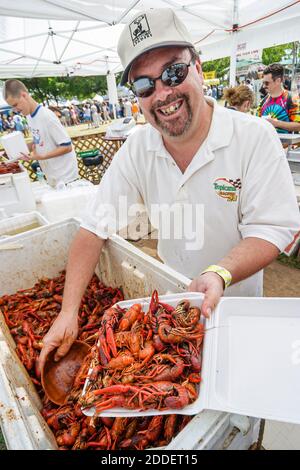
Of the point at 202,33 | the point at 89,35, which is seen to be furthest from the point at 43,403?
the point at 89,35

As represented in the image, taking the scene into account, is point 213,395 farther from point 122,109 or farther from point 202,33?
point 122,109

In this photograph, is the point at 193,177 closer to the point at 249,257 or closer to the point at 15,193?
the point at 249,257

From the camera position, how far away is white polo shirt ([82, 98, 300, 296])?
5.37 feet

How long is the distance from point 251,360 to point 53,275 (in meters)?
2.03

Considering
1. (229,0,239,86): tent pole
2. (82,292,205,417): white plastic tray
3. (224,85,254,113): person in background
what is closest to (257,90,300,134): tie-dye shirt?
(224,85,254,113): person in background

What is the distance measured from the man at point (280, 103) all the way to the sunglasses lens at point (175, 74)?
406 centimetres

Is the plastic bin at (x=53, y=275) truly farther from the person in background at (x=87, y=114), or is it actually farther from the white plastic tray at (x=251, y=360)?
the person in background at (x=87, y=114)

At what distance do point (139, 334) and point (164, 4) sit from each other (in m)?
6.61

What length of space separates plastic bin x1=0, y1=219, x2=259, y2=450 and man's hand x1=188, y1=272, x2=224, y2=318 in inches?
6.2

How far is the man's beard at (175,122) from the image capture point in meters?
1.70

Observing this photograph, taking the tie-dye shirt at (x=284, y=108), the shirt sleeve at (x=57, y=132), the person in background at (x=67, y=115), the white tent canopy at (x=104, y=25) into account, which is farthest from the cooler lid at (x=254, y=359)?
the person in background at (x=67, y=115)

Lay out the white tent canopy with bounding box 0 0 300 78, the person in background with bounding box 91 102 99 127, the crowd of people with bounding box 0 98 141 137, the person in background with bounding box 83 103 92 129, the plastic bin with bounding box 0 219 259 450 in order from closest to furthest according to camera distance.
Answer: the plastic bin with bounding box 0 219 259 450, the white tent canopy with bounding box 0 0 300 78, the person in background with bounding box 91 102 99 127, the crowd of people with bounding box 0 98 141 137, the person in background with bounding box 83 103 92 129

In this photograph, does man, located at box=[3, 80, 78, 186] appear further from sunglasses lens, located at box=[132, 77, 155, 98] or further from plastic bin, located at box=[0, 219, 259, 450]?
sunglasses lens, located at box=[132, 77, 155, 98]

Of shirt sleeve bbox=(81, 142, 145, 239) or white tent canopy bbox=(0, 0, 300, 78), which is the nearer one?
shirt sleeve bbox=(81, 142, 145, 239)
